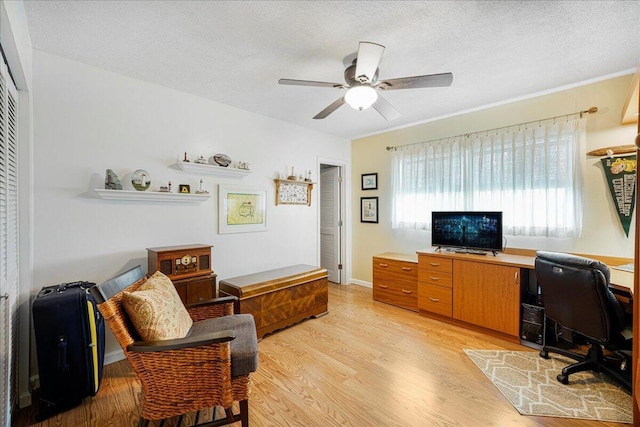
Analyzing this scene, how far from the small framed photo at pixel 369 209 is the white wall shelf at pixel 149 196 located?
2647 mm

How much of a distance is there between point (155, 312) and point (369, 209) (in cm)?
361

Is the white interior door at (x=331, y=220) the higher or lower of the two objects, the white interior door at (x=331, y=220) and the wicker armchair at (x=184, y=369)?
the higher

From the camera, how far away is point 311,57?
87.4 inches

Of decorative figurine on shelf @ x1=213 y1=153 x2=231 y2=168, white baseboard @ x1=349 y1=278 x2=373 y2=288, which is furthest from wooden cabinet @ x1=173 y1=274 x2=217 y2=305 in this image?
white baseboard @ x1=349 y1=278 x2=373 y2=288

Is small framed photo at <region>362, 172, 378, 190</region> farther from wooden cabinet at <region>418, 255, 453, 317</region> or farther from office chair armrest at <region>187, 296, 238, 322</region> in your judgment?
office chair armrest at <region>187, 296, 238, 322</region>

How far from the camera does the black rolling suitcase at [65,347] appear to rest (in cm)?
176

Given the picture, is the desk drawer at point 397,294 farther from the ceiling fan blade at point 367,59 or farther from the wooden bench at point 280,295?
the ceiling fan blade at point 367,59

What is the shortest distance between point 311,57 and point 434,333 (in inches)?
117

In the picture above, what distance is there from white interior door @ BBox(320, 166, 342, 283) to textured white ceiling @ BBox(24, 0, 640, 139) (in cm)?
217

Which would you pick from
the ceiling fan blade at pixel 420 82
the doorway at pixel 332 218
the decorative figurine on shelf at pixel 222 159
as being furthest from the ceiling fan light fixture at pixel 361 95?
the doorway at pixel 332 218

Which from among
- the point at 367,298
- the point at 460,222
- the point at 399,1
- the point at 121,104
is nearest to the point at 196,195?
the point at 121,104

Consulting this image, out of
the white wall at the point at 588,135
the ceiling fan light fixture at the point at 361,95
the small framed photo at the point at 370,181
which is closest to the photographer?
the ceiling fan light fixture at the point at 361,95

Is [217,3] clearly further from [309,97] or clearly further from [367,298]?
[367,298]

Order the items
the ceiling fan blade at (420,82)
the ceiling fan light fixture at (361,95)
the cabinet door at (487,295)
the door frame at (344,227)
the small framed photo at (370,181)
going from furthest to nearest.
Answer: the door frame at (344,227)
the small framed photo at (370,181)
the cabinet door at (487,295)
the ceiling fan light fixture at (361,95)
the ceiling fan blade at (420,82)
